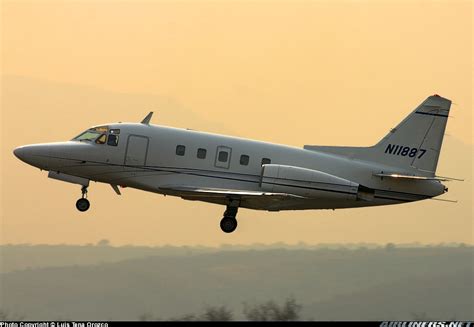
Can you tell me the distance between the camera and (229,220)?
53.4m

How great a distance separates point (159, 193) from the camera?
5378 cm

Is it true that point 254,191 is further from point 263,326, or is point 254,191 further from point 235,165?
point 263,326

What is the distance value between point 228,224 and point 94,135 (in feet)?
21.7

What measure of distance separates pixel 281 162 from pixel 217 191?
9.66ft

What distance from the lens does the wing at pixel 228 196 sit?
5231 centimetres

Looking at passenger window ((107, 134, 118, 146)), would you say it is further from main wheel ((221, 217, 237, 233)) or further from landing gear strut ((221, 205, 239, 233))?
main wheel ((221, 217, 237, 233))

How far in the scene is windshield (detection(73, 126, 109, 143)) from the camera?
53.5 meters

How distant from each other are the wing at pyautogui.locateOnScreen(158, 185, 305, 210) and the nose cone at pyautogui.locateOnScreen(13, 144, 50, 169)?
16.2 feet

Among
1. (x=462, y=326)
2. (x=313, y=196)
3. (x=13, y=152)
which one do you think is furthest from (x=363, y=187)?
(x=13, y=152)

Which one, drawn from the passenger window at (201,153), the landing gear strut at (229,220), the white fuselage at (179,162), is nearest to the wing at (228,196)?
the white fuselage at (179,162)

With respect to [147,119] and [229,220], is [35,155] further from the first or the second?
[229,220]

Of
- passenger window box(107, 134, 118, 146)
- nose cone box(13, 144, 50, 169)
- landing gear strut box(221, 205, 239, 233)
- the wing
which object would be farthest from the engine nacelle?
nose cone box(13, 144, 50, 169)

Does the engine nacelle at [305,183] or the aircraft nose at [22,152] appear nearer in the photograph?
the engine nacelle at [305,183]

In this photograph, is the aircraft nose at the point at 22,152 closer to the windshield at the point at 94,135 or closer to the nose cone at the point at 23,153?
the nose cone at the point at 23,153
